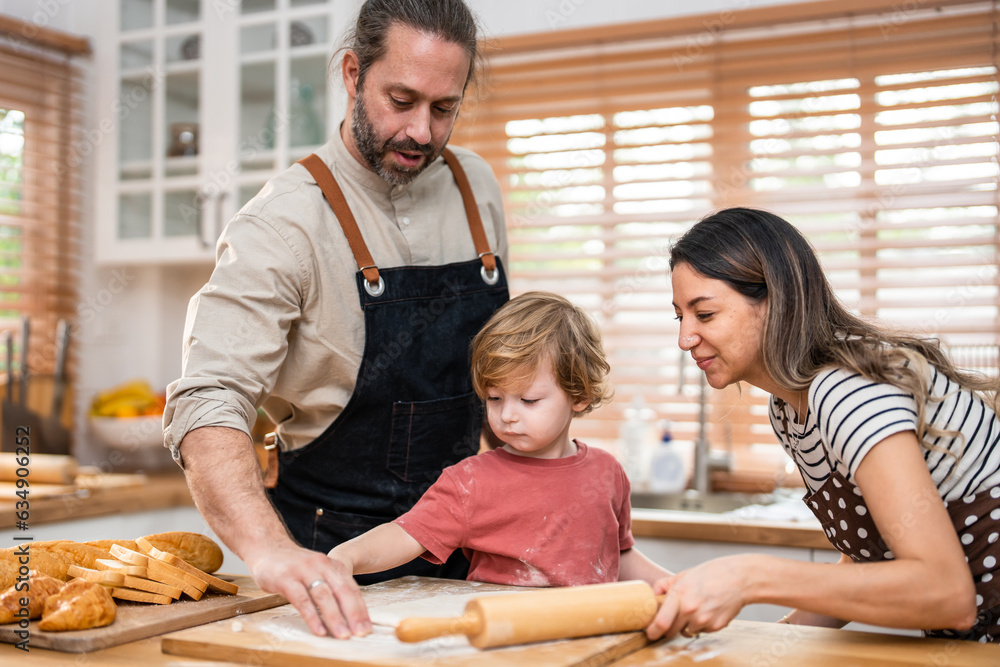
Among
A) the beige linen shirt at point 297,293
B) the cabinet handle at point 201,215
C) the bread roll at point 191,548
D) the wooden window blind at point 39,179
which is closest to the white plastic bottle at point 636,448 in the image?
the beige linen shirt at point 297,293


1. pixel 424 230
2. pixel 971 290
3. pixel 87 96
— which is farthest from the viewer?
pixel 87 96

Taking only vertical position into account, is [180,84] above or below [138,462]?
above

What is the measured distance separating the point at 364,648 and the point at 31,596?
1.39 ft

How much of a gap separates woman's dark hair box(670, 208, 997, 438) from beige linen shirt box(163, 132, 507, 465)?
0.56 metres

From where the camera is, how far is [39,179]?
126 inches

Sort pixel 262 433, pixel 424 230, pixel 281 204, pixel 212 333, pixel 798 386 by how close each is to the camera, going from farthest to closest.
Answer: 1. pixel 262 433
2. pixel 424 230
3. pixel 281 204
4. pixel 212 333
5. pixel 798 386

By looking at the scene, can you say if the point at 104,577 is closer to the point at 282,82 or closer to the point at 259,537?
the point at 259,537

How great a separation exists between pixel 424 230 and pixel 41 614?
871 mm

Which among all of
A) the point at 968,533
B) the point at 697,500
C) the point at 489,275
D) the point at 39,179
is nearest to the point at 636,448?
the point at 697,500

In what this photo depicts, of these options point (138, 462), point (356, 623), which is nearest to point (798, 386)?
point (356, 623)

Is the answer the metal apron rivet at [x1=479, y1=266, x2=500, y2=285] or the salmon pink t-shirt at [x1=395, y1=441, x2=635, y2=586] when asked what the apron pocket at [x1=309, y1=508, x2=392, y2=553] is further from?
the metal apron rivet at [x1=479, y1=266, x2=500, y2=285]

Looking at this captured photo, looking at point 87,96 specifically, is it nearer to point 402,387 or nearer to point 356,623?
point 402,387

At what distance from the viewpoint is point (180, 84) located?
3094mm

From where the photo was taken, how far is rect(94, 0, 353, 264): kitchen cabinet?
294 cm
